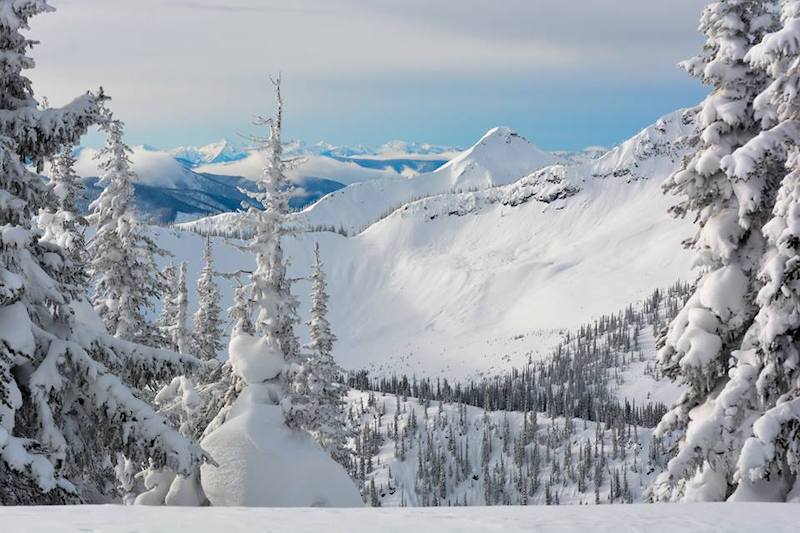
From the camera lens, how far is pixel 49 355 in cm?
1080

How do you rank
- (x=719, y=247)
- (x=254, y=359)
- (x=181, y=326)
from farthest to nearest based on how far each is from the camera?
(x=181, y=326) < (x=254, y=359) < (x=719, y=247)

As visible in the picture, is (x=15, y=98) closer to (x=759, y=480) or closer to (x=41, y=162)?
(x=41, y=162)

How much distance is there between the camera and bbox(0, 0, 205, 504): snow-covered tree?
33.6 ft

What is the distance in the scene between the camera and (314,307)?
3816cm

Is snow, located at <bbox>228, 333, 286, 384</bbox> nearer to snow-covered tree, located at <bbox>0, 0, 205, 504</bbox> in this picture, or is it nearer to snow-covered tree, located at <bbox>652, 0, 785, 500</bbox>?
snow-covered tree, located at <bbox>0, 0, 205, 504</bbox>

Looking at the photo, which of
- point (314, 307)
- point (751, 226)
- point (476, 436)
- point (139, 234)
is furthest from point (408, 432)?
point (751, 226)

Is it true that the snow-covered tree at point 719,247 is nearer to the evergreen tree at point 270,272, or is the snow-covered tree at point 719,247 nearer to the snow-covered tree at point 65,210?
the evergreen tree at point 270,272

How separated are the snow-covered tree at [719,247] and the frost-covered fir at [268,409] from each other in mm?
7304

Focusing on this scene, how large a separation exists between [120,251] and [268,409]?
11711 millimetres

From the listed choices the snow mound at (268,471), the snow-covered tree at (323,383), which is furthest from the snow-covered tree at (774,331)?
the snow-covered tree at (323,383)

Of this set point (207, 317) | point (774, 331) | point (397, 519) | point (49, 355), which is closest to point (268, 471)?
point (49, 355)

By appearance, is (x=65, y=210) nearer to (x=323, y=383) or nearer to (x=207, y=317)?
(x=323, y=383)

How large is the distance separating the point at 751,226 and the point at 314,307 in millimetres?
25404

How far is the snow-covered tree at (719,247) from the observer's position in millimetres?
14945
